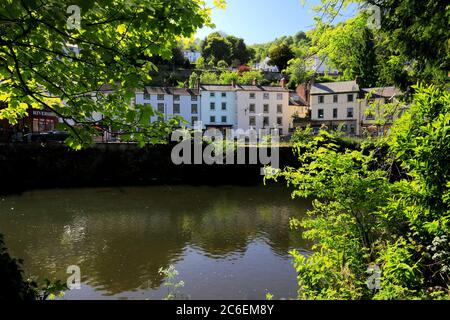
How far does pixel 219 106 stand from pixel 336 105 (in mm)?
18894

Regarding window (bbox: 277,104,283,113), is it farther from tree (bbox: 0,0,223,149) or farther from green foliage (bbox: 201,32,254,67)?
green foliage (bbox: 201,32,254,67)

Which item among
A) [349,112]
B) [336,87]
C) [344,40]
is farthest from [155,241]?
[336,87]

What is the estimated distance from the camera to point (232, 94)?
60969mm

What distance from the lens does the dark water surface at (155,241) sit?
42.2 feet

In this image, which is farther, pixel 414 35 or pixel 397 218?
pixel 414 35

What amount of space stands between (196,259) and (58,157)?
27.5 meters

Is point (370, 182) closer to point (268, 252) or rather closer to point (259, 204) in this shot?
point (268, 252)

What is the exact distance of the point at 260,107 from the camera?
202 feet

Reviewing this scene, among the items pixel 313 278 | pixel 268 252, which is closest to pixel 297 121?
pixel 268 252

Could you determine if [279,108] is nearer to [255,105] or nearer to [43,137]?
[255,105]

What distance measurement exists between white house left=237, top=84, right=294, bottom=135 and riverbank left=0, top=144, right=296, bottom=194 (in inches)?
814

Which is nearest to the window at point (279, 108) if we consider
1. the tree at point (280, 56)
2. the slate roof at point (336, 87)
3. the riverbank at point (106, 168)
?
the slate roof at point (336, 87)

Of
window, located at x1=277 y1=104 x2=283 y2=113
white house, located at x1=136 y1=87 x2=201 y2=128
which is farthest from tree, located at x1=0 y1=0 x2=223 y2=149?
window, located at x1=277 y1=104 x2=283 y2=113
